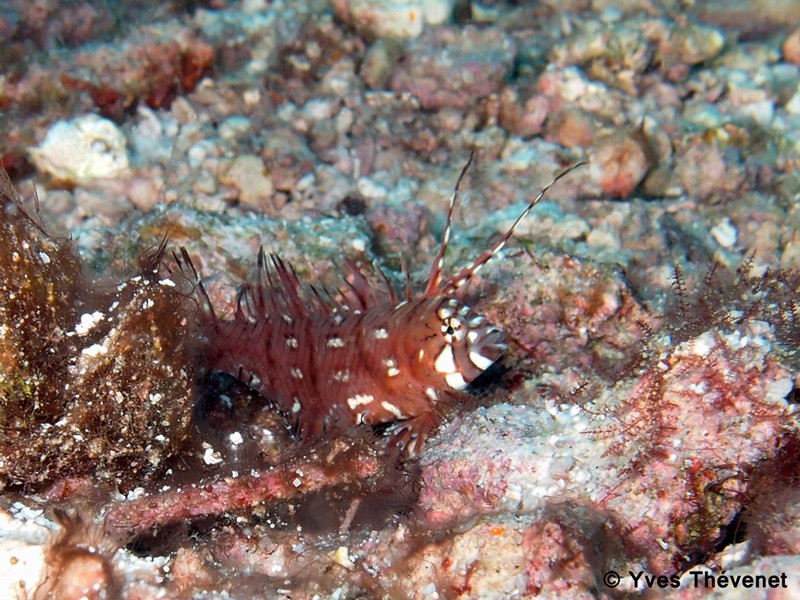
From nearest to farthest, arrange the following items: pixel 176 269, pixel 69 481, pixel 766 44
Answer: pixel 69 481, pixel 176 269, pixel 766 44

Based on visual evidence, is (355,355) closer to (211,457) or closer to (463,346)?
A: (463,346)

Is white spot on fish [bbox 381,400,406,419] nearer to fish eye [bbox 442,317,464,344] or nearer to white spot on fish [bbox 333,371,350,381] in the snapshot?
white spot on fish [bbox 333,371,350,381]

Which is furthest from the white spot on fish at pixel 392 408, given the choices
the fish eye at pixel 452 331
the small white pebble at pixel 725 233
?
the small white pebble at pixel 725 233

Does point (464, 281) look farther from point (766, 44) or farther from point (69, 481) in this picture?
point (766, 44)

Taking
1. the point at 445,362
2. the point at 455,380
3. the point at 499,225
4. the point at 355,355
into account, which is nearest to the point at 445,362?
the point at 445,362

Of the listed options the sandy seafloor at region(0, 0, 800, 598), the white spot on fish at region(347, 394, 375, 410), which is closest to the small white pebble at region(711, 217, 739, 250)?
the sandy seafloor at region(0, 0, 800, 598)

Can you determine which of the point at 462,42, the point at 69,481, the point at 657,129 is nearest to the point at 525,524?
the point at 69,481
